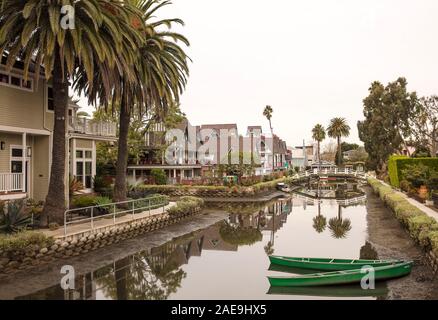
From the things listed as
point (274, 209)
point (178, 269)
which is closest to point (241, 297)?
point (178, 269)

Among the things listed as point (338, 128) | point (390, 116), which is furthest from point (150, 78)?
point (338, 128)

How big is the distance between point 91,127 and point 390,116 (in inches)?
1582

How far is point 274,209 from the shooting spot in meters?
37.0

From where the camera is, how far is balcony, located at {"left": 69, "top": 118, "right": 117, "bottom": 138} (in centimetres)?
2558

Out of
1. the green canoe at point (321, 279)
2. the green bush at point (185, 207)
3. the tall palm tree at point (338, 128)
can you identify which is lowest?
the green canoe at point (321, 279)

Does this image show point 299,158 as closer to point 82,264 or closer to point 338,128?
point 338,128

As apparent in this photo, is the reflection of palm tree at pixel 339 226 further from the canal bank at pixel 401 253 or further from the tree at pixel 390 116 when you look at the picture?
the tree at pixel 390 116

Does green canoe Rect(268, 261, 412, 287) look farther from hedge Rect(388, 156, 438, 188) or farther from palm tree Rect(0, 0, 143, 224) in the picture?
hedge Rect(388, 156, 438, 188)

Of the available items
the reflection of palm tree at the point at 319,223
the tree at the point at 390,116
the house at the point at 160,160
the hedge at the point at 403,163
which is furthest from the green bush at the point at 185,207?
the tree at the point at 390,116

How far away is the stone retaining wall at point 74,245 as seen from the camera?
46.3 feet

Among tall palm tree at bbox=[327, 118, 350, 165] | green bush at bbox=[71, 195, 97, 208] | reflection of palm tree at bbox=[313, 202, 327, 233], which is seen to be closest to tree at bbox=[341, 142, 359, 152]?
tall palm tree at bbox=[327, 118, 350, 165]

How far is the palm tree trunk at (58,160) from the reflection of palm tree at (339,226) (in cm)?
1517
